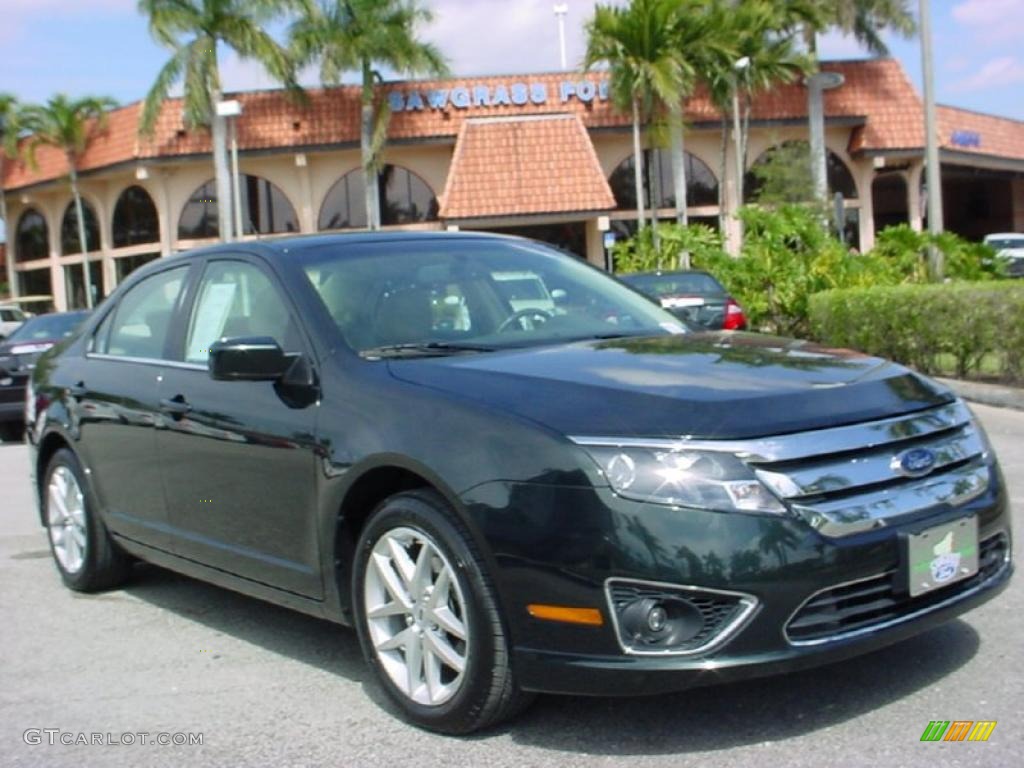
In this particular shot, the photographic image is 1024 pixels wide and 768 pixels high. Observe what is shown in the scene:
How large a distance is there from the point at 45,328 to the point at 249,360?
12.0m

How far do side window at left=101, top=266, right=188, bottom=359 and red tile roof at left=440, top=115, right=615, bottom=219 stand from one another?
87.5 feet

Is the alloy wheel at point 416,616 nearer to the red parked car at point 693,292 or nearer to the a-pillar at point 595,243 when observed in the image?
the red parked car at point 693,292

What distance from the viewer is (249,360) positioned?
441cm

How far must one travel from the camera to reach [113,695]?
15.4 feet

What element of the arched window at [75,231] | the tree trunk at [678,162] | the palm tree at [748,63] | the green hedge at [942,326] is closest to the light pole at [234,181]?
the arched window at [75,231]

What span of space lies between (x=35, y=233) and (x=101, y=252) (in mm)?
5087

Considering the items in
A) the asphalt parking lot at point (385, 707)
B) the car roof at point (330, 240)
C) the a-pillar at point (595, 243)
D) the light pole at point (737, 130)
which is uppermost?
the light pole at point (737, 130)

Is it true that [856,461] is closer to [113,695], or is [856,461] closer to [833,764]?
[833,764]

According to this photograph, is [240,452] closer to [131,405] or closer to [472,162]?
[131,405]

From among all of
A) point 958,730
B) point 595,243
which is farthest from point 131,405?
point 595,243

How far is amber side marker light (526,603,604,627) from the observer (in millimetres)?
3533

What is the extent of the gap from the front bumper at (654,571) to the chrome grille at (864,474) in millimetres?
51

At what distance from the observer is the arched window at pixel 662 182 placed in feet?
121

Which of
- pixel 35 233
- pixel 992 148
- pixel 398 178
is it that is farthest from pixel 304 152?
pixel 992 148
